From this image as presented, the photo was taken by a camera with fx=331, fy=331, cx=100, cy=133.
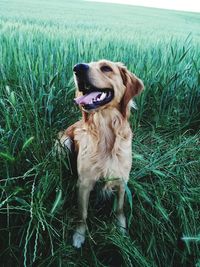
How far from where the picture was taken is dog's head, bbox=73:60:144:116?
5.52ft

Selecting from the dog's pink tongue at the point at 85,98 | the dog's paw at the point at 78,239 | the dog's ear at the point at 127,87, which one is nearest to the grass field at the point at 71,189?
the dog's paw at the point at 78,239

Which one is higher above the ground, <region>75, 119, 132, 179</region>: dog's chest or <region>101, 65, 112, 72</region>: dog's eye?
<region>101, 65, 112, 72</region>: dog's eye

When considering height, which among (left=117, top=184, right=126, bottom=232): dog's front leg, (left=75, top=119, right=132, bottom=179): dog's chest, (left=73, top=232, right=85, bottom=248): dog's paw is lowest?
(left=73, top=232, right=85, bottom=248): dog's paw

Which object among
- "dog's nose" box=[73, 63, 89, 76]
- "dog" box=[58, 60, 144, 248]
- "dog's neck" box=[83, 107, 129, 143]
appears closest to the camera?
"dog's nose" box=[73, 63, 89, 76]

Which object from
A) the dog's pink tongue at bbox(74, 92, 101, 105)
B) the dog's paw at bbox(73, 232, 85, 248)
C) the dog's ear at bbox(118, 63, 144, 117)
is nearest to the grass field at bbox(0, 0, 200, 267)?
the dog's paw at bbox(73, 232, 85, 248)

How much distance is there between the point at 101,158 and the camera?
180 centimetres

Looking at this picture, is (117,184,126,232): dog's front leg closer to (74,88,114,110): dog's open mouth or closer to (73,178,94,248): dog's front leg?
(73,178,94,248): dog's front leg

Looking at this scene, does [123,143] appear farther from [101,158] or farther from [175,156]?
[175,156]

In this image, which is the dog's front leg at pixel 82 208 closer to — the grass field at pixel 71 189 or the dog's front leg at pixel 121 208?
the grass field at pixel 71 189

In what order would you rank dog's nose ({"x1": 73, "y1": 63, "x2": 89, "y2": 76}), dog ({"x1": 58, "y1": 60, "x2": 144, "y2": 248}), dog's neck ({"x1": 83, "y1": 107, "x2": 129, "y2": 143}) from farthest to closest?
dog's neck ({"x1": 83, "y1": 107, "x2": 129, "y2": 143}), dog ({"x1": 58, "y1": 60, "x2": 144, "y2": 248}), dog's nose ({"x1": 73, "y1": 63, "x2": 89, "y2": 76})

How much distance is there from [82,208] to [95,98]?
2.01ft

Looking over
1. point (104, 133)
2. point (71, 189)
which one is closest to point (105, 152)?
point (104, 133)

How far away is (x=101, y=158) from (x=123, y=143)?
155mm

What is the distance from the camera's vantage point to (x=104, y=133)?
1.86 m
